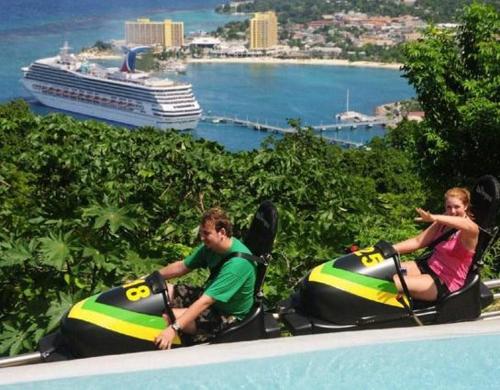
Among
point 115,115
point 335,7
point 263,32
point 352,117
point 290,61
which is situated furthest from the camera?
point 335,7

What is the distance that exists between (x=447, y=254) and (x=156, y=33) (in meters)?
92.4

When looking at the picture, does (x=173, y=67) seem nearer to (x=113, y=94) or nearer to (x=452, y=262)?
(x=113, y=94)

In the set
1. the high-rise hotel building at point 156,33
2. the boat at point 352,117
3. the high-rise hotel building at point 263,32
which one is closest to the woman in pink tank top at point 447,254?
the boat at point 352,117

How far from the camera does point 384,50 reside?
87.8 metres

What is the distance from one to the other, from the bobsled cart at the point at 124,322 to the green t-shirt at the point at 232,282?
3cm

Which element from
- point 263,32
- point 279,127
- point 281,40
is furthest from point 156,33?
point 279,127

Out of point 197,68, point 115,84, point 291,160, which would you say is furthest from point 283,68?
point 291,160

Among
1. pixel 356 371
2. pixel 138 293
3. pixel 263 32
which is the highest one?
pixel 138 293

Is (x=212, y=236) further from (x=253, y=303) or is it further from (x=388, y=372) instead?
(x=388, y=372)

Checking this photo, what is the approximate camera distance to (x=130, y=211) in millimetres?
3121

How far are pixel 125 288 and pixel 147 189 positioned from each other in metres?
1.37

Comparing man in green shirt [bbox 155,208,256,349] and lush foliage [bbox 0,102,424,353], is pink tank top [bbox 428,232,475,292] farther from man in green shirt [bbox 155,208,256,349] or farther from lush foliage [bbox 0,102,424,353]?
man in green shirt [bbox 155,208,256,349]

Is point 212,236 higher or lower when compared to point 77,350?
higher

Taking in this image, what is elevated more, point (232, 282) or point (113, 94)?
point (232, 282)
